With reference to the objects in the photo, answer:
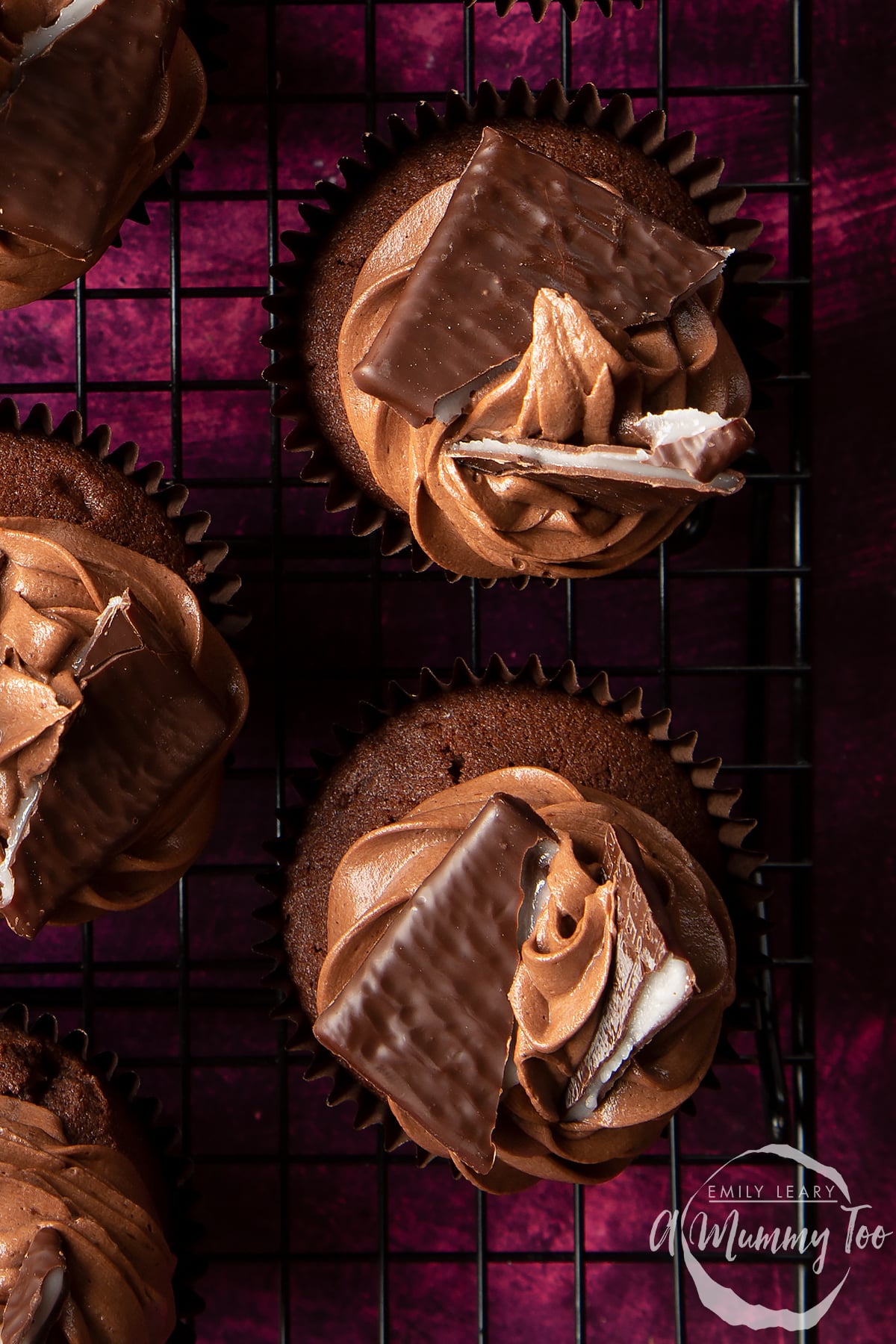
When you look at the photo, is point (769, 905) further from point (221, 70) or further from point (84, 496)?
point (221, 70)

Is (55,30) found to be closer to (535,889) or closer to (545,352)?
(545,352)

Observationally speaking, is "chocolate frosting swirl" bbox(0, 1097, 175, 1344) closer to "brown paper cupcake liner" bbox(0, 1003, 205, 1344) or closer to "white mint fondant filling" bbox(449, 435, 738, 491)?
"brown paper cupcake liner" bbox(0, 1003, 205, 1344)

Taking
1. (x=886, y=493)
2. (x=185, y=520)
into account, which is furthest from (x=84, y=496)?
(x=886, y=493)

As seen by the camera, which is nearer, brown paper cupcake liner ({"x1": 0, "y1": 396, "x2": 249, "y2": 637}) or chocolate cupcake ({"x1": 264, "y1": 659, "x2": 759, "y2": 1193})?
chocolate cupcake ({"x1": 264, "y1": 659, "x2": 759, "y2": 1193})

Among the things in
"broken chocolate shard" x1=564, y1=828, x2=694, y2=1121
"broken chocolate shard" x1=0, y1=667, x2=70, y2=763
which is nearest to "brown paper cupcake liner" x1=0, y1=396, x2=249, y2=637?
"broken chocolate shard" x1=0, y1=667, x2=70, y2=763

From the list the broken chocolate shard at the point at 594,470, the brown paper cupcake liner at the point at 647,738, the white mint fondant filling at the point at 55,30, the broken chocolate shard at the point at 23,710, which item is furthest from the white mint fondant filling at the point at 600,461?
the white mint fondant filling at the point at 55,30

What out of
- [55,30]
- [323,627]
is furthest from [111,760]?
[55,30]
